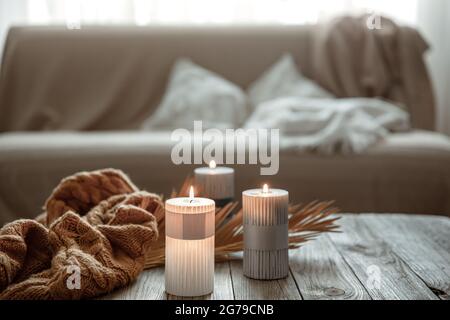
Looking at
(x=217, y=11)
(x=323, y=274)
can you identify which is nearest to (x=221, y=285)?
(x=323, y=274)

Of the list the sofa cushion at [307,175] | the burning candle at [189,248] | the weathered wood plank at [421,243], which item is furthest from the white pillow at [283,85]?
the burning candle at [189,248]

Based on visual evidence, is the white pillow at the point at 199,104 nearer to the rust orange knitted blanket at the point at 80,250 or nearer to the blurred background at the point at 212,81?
the blurred background at the point at 212,81

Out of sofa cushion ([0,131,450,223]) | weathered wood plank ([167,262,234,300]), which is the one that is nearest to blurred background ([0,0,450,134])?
sofa cushion ([0,131,450,223])

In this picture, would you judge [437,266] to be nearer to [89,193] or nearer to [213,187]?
[213,187]

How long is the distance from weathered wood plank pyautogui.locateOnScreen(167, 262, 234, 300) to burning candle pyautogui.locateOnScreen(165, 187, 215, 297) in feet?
0.03

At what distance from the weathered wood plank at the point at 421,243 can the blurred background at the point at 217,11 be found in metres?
2.02

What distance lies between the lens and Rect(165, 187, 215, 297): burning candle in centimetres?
89

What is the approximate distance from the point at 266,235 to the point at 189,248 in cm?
13

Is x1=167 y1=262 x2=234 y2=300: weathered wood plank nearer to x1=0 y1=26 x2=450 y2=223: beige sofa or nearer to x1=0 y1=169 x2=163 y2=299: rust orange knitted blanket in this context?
x1=0 y1=169 x2=163 y2=299: rust orange knitted blanket

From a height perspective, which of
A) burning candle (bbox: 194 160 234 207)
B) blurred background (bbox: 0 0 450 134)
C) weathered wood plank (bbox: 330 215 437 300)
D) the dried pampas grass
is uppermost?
blurred background (bbox: 0 0 450 134)

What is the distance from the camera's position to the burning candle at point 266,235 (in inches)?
38.1

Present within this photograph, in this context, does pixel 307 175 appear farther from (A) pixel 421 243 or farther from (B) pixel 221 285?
(B) pixel 221 285

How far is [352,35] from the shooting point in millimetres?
2713
